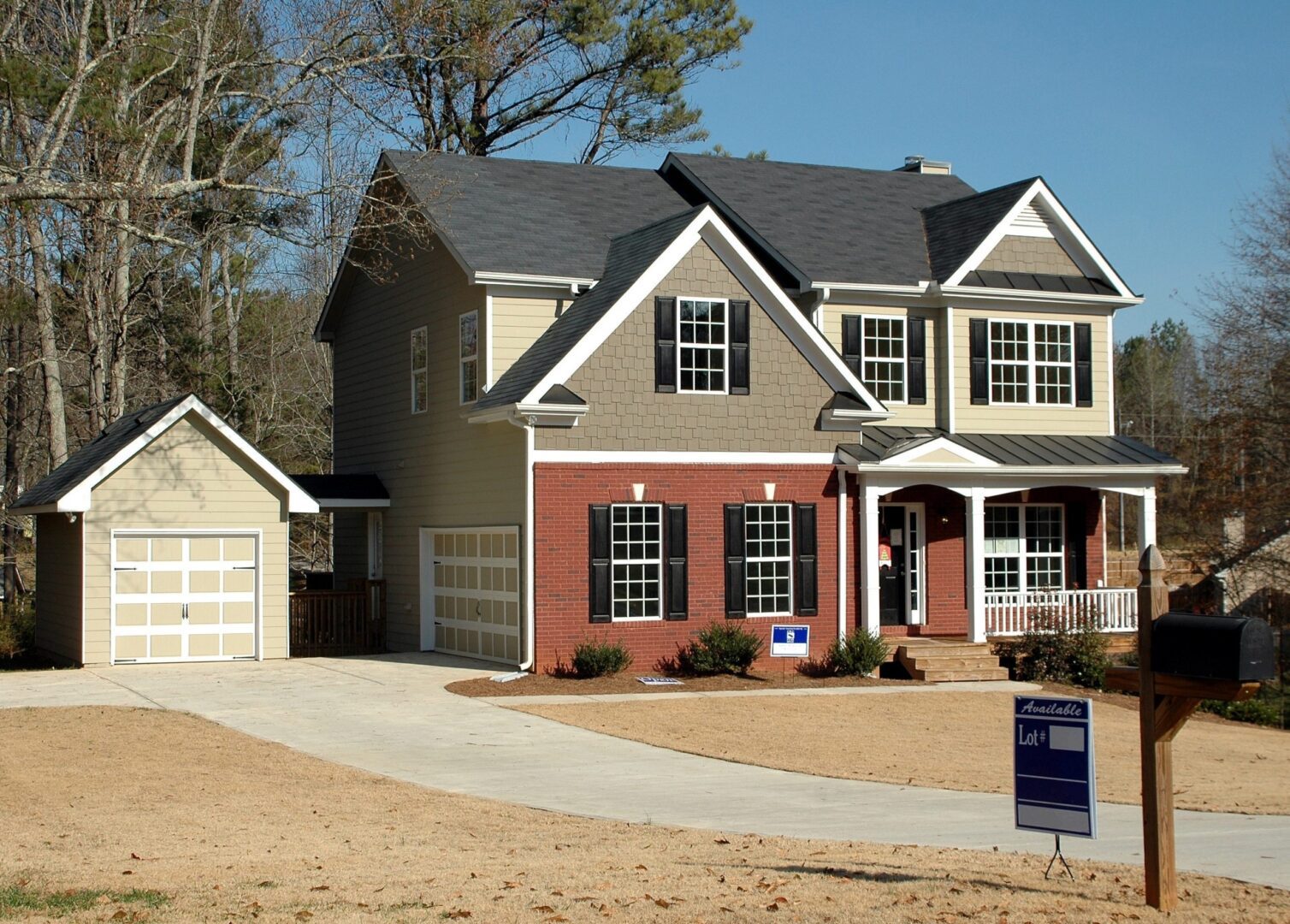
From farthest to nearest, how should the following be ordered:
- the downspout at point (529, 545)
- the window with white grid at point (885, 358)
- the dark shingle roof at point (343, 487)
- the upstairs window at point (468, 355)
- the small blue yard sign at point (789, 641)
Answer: the dark shingle roof at point (343, 487) < the window with white grid at point (885, 358) < the upstairs window at point (468, 355) < the small blue yard sign at point (789, 641) < the downspout at point (529, 545)

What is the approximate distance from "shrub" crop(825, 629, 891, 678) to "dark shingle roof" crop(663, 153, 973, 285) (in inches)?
258

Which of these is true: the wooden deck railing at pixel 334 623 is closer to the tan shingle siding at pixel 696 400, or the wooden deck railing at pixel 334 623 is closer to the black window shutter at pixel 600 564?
the black window shutter at pixel 600 564

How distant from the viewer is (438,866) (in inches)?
425

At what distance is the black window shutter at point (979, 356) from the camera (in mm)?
28844

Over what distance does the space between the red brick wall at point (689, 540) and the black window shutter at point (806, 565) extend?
0.11 m

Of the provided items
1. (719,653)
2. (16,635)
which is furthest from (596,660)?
(16,635)

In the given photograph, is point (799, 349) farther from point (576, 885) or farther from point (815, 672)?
point (576, 885)

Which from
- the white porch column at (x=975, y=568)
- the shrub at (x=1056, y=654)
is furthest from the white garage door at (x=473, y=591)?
the shrub at (x=1056, y=654)

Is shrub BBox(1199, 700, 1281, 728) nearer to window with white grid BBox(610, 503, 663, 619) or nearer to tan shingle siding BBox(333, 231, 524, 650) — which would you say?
window with white grid BBox(610, 503, 663, 619)

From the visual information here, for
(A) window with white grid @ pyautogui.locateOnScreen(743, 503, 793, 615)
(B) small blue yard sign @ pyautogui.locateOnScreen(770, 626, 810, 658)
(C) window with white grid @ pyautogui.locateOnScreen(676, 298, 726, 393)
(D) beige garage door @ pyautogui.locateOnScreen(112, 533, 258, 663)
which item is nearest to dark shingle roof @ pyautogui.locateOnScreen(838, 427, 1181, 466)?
(A) window with white grid @ pyautogui.locateOnScreen(743, 503, 793, 615)

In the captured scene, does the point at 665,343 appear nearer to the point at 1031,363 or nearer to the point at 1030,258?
the point at 1031,363

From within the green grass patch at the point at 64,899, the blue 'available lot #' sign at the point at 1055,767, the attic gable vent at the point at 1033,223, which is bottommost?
the green grass patch at the point at 64,899

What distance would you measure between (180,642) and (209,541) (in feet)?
5.84

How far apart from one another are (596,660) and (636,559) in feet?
6.32
